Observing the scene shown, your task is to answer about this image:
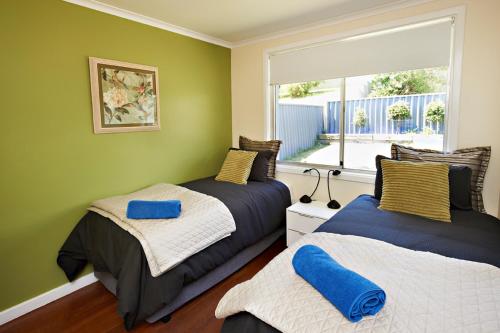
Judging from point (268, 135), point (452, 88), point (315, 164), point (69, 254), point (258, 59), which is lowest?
point (69, 254)

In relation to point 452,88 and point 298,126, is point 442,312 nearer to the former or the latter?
point 452,88

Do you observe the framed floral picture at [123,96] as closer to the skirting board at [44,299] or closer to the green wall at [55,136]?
the green wall at [55,136]

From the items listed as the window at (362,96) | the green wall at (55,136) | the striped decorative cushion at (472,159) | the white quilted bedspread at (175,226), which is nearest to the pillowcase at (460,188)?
the striped decorative cushion at (472,159)

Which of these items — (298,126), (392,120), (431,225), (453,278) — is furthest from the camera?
(298,126)

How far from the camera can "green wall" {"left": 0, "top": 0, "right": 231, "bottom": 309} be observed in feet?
6.72

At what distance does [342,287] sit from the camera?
3.40 ft

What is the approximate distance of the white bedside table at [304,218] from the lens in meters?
2.70

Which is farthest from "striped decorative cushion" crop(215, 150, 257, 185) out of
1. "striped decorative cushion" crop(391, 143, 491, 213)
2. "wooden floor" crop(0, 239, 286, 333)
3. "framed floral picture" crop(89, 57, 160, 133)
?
"striped decorative cushion" crop(391, 143, 491, 213)

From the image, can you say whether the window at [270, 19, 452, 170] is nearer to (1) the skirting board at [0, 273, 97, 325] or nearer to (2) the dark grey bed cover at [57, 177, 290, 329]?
(2) the dark grey bed cover at [57, 177, 290, 329]

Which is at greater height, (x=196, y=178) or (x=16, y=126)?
(x=16, y=126)

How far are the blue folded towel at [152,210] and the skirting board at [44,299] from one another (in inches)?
37.0

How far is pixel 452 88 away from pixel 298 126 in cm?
→ 157

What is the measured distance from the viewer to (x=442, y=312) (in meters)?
0.99

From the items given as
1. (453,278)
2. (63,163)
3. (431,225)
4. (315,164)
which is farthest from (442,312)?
(63,163)
